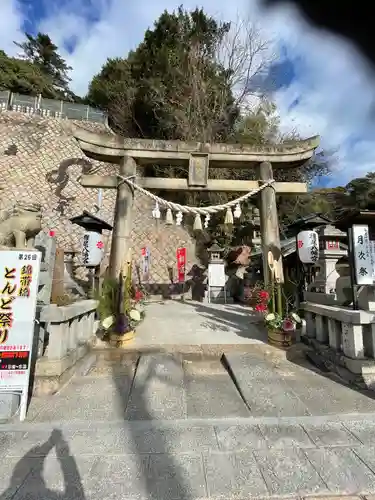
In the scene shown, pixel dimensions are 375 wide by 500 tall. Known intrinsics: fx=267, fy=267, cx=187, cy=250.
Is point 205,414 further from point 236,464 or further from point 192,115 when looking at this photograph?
point 192,115

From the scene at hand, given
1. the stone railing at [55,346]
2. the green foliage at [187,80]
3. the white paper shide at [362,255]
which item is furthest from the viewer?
the green foliage at [187,80]

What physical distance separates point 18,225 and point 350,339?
17.8 ft

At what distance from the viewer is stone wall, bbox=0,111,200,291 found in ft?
58.2

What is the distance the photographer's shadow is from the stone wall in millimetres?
14499

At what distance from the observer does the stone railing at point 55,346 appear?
3371 mm

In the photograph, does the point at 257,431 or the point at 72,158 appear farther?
the point at 72,158

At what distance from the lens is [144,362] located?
13.8 ft

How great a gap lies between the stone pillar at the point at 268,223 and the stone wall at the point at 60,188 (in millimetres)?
10550

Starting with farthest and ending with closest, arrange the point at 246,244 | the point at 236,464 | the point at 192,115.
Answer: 1. the point at 192,115
2. the point at 246,244
3. the point at 236,464

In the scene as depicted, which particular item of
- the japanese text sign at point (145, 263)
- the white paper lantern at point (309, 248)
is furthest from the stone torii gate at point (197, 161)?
the japanese text sign at point (145, 263)

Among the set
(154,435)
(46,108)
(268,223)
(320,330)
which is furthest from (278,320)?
(46,108)

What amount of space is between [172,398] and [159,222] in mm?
16767

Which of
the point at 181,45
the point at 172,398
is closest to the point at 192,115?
the point at 181,45

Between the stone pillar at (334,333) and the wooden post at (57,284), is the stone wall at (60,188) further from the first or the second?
the stone pillar at (334,333)
